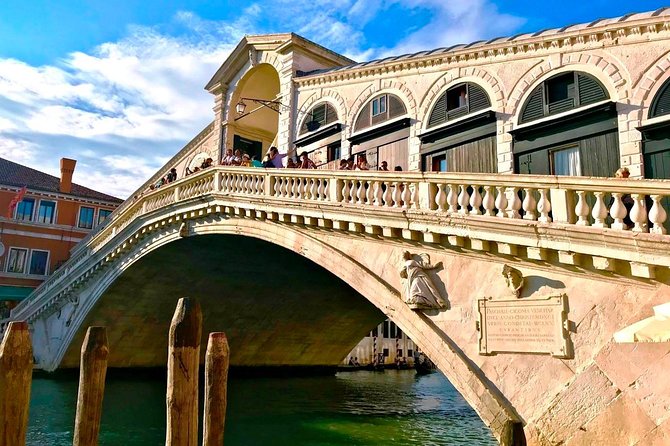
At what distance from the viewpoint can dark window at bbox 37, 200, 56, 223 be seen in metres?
29.6

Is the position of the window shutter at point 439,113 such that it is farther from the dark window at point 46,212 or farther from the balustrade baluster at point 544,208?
the dark window at point 46,212

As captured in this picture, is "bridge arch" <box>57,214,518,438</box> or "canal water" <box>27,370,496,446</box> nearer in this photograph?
"bridge arch" <box>57,214,518,438</box>

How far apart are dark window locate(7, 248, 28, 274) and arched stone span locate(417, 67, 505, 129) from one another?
23992mm

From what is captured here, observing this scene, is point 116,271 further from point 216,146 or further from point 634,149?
point 634,149

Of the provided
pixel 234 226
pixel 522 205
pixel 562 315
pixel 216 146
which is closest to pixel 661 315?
pixel 562 315

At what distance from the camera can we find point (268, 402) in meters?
18.0

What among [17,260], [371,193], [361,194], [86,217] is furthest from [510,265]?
[86,217]

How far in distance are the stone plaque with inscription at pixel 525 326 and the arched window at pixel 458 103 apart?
177 inches

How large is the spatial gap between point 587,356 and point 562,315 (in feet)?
1.84

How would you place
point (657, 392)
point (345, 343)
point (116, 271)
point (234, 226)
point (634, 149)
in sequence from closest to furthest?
point (657, 392)
point (634, 149)
point (234, 226)
point (116, 271)
point (345, 343)

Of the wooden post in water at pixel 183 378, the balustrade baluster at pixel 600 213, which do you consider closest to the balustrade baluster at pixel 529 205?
the balustrade baluster at pixel 600 213

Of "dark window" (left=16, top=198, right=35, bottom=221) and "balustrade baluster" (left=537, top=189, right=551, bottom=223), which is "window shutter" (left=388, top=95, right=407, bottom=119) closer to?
"balustrade baluster" (left=537, top=189, right=551, bottom=223)

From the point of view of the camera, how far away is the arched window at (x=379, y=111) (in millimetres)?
12789

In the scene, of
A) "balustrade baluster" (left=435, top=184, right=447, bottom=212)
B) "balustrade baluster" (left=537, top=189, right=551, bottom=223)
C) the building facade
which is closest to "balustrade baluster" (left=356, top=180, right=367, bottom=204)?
"balustrade baluster" (left=435, top=184, right=447, bottom=212)
